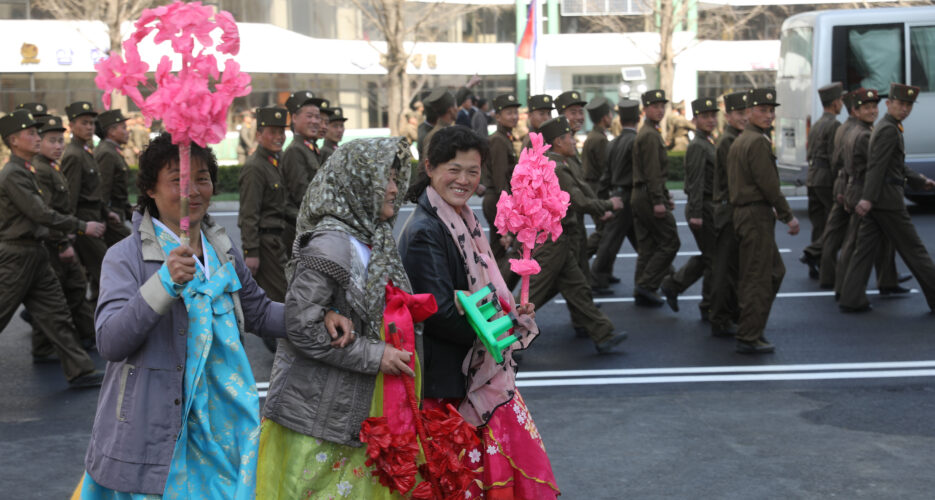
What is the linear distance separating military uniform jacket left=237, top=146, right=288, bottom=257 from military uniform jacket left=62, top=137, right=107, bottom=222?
5.50ft

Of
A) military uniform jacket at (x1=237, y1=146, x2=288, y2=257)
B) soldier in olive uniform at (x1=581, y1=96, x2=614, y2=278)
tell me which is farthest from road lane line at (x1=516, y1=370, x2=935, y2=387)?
soldier in olive uniform at (x1=581, y1=96, x2=614, y2=278)

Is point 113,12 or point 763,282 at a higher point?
point 113,12

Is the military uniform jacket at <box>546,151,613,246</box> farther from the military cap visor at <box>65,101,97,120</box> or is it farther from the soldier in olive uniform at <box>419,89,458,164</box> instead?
the military cap visor at <box>65,101,97,120</box>

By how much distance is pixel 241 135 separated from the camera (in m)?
27.1

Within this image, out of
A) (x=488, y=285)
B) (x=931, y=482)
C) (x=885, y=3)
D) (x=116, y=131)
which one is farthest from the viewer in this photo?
(x=885, y=3)

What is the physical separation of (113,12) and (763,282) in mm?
21525

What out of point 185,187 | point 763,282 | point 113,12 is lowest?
point 763,282

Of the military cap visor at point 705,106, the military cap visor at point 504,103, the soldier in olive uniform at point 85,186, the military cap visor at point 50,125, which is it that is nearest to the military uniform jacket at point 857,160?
the military cap visor at point 705,106

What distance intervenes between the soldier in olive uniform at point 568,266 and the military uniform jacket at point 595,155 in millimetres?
3093

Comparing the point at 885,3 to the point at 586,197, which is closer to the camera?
the point at 586,197

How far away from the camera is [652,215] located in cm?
1050

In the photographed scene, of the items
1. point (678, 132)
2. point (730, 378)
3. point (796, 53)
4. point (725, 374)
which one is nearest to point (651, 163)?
point (725, 374)

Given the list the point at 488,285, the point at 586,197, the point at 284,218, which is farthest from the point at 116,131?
the point at 488,285

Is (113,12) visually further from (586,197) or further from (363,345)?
(363,345)
